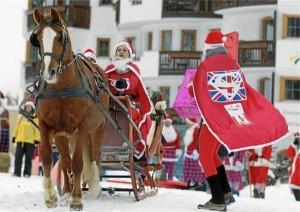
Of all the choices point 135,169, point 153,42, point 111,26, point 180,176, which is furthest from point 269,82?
point 135,169

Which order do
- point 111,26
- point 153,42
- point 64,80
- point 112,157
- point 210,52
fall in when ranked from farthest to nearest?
point 111,26 < point 153,42 < point 112,157 < point 210,52 < point 64,80

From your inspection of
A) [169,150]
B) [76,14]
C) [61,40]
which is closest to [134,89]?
[61,40]

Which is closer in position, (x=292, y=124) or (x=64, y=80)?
(x=64, y=80)

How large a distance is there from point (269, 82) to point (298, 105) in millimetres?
2186

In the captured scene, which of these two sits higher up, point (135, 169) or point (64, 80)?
point (64, 80)

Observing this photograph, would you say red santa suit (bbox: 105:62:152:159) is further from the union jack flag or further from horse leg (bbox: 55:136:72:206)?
the union jack flag

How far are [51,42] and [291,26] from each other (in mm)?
31480

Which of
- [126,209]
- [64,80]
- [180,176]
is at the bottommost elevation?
[180,176]

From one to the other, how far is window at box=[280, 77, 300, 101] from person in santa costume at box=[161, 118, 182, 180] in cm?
1707

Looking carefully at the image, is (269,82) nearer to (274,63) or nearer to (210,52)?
(274,63)

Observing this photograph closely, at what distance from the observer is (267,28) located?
39.3 m

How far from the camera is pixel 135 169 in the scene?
1041 cm

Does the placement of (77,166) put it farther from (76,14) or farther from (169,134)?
(76,14)

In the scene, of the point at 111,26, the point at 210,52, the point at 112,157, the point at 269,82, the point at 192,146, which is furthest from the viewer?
the point at 111,26
